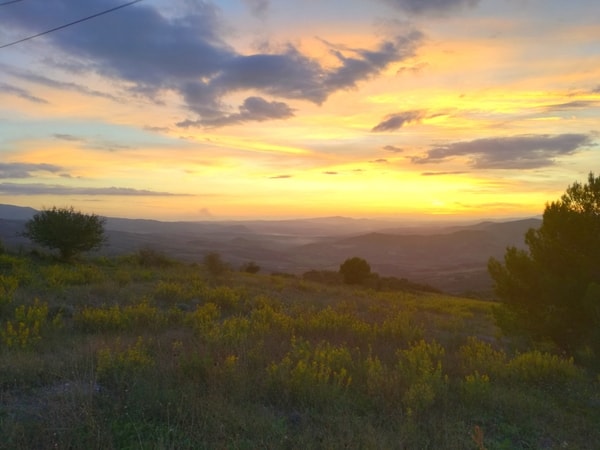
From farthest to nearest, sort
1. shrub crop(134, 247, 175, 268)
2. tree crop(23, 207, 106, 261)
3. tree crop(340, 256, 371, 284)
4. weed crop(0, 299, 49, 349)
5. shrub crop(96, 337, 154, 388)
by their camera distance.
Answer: tree crop(340, 256, 371, 284) → shrub crop(134, 247, 175, 268) → tree crop(23, 207, 106, 261) → weed crop(0, 299, 49, 349) → shrub crop(96, 337, 154, 388)

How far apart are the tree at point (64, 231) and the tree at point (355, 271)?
1567 cm

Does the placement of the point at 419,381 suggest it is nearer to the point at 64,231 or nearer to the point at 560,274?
the point at 560,274

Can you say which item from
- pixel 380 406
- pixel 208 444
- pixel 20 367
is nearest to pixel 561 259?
pixel 380 406

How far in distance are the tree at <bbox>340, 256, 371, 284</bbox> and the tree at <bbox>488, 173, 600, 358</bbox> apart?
70.2 ft

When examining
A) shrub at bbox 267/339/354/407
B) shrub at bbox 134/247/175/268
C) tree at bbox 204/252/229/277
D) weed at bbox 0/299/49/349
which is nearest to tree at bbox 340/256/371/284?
tree at bbox 204/252/229/277

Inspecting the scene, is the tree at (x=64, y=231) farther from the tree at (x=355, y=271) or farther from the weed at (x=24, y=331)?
the tree at (x=355, y=271)

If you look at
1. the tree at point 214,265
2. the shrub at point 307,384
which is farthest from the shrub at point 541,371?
the tree at point 214,265

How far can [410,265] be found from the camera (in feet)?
314

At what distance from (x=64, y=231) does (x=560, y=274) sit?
19685 millimetres

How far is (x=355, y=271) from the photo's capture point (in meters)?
30.9

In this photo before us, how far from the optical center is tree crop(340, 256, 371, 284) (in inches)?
1211

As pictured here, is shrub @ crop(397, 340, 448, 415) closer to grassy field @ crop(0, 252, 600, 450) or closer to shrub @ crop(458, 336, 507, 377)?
grassy field @ crop(0, 252, 600, 450)

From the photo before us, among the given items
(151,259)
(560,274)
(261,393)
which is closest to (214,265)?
(151,259)

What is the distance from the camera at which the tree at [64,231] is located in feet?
69.1
